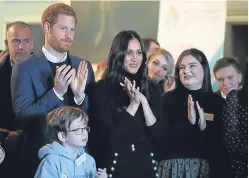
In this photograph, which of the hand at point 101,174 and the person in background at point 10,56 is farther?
the person in background at point 10,56

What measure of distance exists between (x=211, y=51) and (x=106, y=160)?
687mm

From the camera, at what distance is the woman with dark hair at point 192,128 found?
4.94 ft

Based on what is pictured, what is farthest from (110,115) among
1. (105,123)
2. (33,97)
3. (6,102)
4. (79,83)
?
(6,102)

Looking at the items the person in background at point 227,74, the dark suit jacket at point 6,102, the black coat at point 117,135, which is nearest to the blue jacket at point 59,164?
the black coat at point 117,135

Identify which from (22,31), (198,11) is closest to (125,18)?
(198,11)

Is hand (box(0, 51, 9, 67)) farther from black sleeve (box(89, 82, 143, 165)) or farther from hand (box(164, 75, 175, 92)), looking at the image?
hand (box(164, 75, 175, 92))

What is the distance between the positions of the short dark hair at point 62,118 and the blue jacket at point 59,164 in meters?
0.04

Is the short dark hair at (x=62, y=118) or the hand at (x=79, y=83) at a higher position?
the hand at (x=79, y=83)

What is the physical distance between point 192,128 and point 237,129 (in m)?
0.16

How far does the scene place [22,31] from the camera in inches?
63.2

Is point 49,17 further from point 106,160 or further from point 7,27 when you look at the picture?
point 106,160

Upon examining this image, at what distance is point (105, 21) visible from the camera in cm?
188

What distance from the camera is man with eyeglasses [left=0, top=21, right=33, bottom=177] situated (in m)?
1.49

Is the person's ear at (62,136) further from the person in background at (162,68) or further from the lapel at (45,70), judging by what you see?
the person in background at (162,68)
